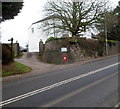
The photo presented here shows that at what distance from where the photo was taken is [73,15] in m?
30.3

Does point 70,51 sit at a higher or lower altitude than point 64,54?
higher

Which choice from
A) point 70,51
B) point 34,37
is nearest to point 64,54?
point 70,51

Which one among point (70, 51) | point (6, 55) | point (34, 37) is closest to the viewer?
point (6, 55)

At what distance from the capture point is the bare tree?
30438 mm

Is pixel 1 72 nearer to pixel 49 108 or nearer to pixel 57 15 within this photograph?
pixel 49 108

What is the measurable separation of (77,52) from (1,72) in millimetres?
14237

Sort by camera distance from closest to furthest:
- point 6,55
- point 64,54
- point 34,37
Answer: point 6,55
point 64,54
point 34,37

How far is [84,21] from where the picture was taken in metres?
31.5

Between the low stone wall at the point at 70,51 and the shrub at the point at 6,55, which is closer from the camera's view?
the shrub at the point at 6,55

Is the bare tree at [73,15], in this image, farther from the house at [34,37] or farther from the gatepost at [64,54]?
the house at [34,37]

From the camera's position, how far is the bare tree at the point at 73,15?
30.4 m

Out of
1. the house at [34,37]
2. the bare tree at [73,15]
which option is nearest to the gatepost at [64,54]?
the bare tree at [73,15]

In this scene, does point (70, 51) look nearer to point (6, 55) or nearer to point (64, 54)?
point (64, 54)

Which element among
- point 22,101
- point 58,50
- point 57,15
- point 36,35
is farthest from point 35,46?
point 22,101
